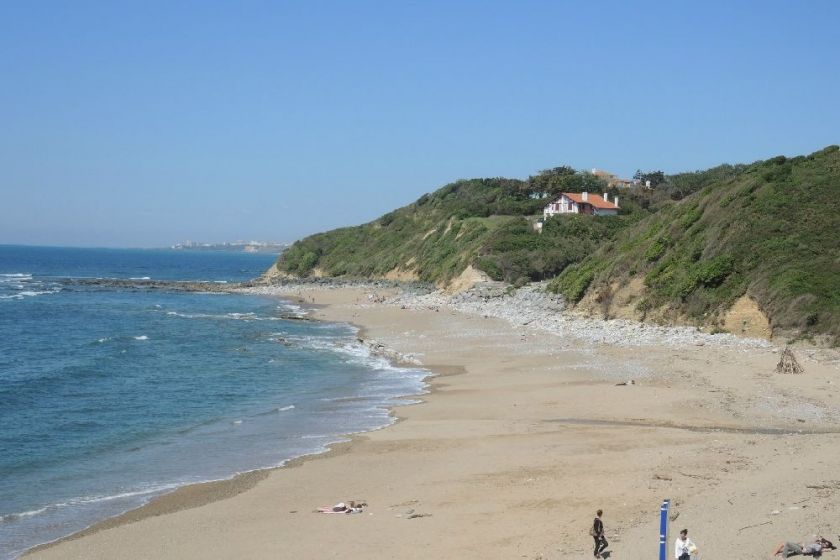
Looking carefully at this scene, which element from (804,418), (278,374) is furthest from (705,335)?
(278,374)

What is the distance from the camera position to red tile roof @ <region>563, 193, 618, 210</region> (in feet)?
280

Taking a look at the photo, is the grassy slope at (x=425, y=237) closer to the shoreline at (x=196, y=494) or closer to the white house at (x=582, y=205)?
the white house at (x=582, y=205)

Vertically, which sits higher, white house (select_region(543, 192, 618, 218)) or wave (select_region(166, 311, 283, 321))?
white house (select_region(543, 192, 618, 218))

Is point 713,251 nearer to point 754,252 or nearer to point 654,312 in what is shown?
point 754,252

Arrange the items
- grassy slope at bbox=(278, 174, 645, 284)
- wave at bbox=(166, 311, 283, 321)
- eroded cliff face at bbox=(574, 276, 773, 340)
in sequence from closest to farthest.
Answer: eroded cliff face at bbox=(574, 276, 773, 340) < wave at bbox=(166, 311, 283, 321) < grassy slope at bbox=(278, 174, 645, 284)

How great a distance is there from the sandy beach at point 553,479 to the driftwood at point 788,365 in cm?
36

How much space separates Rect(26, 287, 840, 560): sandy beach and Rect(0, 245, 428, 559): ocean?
151 cm

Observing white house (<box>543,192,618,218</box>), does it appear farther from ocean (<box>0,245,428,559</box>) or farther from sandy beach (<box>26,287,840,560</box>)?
sandy beach (<box>26,287,840,560</box>)

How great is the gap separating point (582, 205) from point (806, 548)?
252 ft

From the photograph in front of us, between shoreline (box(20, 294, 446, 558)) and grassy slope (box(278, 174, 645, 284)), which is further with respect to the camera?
grassy slope (box(278, 174, 645, 284))

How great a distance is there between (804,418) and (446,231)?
7246 cm

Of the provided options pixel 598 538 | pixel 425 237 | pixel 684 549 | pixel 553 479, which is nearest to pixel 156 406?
pixel 553 479

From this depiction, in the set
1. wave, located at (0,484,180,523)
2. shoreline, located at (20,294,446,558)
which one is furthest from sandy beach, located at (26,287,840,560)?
wave, located at (0,484,180,523)

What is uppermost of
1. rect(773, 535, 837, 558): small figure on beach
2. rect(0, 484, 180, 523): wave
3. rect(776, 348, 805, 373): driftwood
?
rect(776, 348, 805, 373): driftwood
